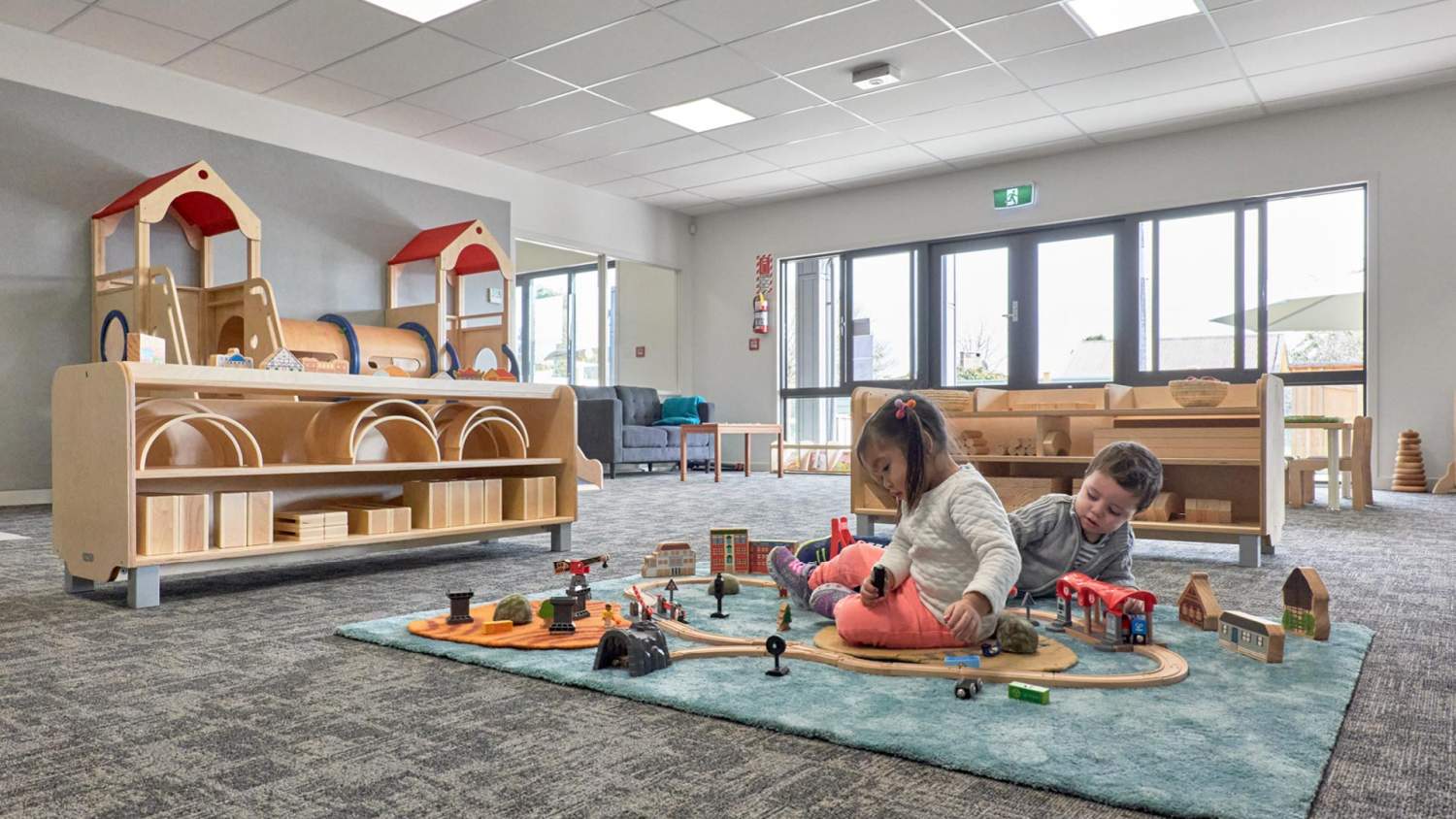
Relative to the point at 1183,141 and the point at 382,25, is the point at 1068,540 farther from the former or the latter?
the point at 1183,141

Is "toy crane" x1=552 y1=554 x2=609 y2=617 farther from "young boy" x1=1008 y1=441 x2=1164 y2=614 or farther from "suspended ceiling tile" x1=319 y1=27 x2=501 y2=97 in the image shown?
"suspended ceiling tile" x1=319 y1=27 x2=501 y2=97

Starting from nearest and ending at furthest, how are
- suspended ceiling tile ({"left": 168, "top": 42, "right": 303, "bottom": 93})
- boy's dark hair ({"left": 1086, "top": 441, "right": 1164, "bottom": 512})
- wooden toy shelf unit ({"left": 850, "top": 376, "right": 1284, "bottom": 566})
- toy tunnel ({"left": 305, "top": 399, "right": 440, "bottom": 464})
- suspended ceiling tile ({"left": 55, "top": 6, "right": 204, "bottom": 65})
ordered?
boy's dark hair ({"left": 1086, "top": 441, "right": 1164, "bottom": 512}) → toy tunnel ({"left": 305, "top": 399, "right": 440, "bottom": 464}) → wooden toy shelf unit ({"left": 850, "top": 376, "right": 1284, "bottom": 566}) → suspended ceiling tile ({"left": 55, "top": 6, "right": 204, "bottom": 65}) → suspended ceiling tile ({"left": 168, "top": 42, "right": 303, "bottom": 93})

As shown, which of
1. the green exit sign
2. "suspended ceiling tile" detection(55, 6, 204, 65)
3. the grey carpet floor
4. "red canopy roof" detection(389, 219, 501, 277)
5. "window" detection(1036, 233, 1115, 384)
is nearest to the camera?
the grey carpet floor

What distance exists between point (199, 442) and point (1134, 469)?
8.84ft

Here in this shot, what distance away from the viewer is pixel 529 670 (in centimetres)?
173

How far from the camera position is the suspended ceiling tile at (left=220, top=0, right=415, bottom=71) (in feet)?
16.1

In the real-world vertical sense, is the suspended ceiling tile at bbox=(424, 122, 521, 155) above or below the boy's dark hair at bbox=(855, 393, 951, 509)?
above

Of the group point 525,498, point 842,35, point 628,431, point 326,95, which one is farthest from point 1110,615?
point 628,431

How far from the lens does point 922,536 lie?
6.16ft

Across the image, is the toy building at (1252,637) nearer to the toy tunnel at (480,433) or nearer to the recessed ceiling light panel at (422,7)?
the toy tunnel at (480,433)

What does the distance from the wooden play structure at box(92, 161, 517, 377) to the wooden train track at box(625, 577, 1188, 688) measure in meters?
3.99

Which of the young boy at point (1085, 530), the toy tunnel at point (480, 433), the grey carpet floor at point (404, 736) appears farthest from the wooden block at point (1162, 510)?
the toy tunnel at point (480, 433)

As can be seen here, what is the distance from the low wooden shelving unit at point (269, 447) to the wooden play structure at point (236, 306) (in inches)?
79.6

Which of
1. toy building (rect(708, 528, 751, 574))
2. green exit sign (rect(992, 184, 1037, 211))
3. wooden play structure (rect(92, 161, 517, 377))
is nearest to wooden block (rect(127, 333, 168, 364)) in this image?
toy building (rect(708, 528, 751, 574))
